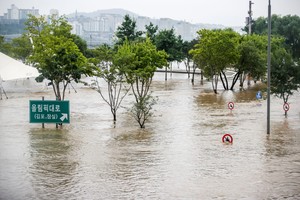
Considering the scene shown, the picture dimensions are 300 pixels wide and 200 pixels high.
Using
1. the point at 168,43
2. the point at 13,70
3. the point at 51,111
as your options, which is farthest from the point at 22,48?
the point at 51,111

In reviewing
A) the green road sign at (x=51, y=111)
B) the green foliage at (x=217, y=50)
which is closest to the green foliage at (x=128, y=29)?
the green foliage at (x=217, y=50)

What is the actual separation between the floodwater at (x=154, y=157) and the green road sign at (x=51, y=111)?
755mm

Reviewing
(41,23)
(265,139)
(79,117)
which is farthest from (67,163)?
(41,23)

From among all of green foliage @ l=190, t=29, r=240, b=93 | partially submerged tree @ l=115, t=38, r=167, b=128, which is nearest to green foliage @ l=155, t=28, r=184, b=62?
green foliage @ l=190, t=29, r=240, b=93

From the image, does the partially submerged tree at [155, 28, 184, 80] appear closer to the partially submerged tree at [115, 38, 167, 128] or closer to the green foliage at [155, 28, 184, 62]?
the green foliage at [155, 28, 184, 62]

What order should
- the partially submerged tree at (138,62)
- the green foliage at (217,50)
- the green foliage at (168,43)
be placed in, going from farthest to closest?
the green foliage at (168,43) < the green foliage at (217,50) < the partially submerged tree at (138,62)

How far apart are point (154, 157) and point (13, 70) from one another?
3438 cm

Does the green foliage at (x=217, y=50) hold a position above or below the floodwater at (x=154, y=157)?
above

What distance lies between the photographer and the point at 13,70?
50031 mm

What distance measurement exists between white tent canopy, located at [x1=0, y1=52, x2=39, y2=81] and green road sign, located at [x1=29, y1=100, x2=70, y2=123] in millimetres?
23020

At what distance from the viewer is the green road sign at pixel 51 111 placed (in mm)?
25656

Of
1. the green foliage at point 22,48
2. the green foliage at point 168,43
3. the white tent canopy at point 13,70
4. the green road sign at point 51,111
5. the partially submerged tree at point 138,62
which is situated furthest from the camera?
the green foliage at point 22,48

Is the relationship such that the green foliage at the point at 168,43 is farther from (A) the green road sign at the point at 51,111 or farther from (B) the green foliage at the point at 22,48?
(A) the green road sign at the point at 51,111

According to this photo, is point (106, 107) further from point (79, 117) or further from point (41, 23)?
point (41, 23)
